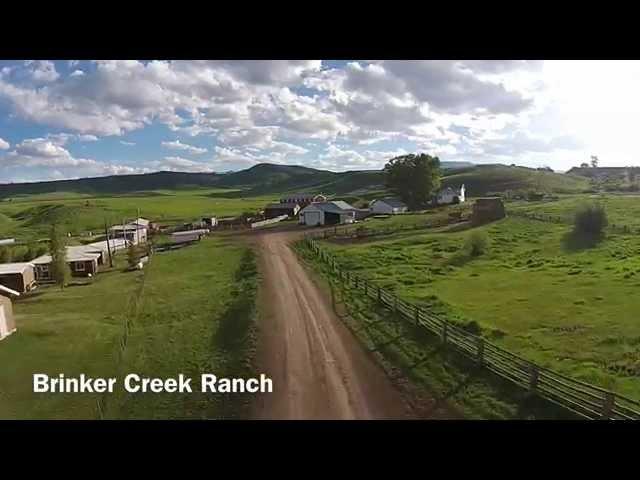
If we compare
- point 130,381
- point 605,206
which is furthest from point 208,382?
point 605,206

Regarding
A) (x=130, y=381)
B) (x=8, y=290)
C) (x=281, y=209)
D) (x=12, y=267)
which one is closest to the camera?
(x=130, y=381)

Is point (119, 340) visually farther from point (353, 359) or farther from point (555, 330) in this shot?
point (555, 330)

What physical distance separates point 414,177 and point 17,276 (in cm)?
653

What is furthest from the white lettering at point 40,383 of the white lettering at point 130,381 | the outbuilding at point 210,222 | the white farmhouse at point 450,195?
the white farmhouse at point 450,195

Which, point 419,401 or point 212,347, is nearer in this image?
point 419,401

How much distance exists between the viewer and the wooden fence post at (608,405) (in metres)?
4.06

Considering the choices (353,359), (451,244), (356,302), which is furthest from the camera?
(451,244)

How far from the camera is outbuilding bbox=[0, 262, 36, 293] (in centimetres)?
633

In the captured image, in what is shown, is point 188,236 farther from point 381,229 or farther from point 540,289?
point 540,289

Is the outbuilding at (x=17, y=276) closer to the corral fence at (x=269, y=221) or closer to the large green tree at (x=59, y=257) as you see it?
the large green tree at (x=59, y=257)

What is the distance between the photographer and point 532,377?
4781 millimetres
